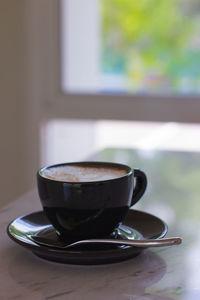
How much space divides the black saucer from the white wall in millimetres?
1809

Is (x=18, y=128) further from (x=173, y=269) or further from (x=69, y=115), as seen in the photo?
(x=173, y=269)

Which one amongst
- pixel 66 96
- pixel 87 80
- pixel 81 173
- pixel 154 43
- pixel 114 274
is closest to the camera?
pixel 114 274

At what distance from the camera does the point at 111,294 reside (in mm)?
537

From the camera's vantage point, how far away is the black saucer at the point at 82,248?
0.60 m

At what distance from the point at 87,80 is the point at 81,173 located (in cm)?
207

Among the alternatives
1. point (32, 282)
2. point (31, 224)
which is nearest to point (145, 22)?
point (31, 224)

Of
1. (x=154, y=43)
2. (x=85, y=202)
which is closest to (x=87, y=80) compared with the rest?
(x=154, y=43)

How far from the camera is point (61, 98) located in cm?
252

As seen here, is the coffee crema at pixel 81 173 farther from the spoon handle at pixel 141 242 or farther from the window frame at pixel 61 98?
the window frame at pixel 61 98

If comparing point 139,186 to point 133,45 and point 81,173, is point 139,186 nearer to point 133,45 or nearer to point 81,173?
point 81,173

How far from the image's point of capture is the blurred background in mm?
2424

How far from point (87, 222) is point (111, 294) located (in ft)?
0.40

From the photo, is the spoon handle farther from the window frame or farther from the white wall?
the white wall

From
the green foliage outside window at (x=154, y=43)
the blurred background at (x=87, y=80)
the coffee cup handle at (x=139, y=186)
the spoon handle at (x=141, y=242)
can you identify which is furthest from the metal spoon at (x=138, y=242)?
the green foliage outside window at (x=154, y=43)
